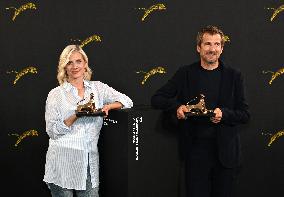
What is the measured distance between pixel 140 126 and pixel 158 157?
0.22 meters

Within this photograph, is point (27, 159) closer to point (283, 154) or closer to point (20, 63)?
point (20, 63)

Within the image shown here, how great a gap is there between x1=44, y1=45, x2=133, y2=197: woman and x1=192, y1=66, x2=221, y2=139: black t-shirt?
54 cm

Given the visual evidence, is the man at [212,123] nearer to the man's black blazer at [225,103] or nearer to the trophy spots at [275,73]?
the man's black blazer at [225,103]

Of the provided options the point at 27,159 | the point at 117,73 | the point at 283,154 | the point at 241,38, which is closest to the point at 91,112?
the point at 117,73

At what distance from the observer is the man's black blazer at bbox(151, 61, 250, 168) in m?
2.23

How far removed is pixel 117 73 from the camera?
339 cm

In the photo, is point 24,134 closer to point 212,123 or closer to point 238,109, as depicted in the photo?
point 212,123

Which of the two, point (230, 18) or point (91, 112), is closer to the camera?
point (91, 112)

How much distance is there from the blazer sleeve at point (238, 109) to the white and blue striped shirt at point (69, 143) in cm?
78

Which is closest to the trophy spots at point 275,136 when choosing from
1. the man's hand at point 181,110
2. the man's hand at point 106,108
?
the man's hand at point 181,110

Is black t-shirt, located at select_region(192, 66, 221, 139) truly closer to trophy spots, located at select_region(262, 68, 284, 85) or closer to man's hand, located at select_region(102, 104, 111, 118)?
man's hand, located at select_region(102, 104, 111, 118)

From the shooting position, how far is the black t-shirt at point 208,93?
226 cm

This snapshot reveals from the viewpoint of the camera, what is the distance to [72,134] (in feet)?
8.07

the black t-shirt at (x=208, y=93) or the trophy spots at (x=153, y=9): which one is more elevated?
the trophy spots at (x=153, y=9)
